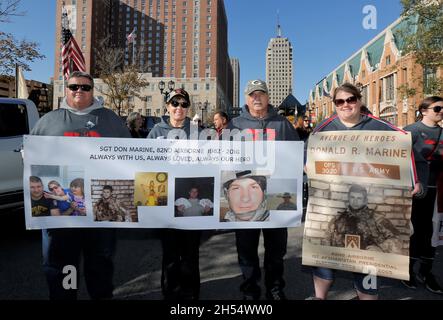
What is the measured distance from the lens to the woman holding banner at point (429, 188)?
360cm

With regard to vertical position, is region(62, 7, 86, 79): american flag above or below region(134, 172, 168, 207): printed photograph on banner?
above

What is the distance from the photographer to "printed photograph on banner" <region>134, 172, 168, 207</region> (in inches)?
120

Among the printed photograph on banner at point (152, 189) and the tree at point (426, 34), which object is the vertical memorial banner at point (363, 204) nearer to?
the printed photograph on banner at point (152, 189)

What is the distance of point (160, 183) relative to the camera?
306 cm

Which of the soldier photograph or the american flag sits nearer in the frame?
the soldier photograph

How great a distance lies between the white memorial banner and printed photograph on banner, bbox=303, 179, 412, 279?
0.27 meters

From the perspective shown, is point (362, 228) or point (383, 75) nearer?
point (362, 228)

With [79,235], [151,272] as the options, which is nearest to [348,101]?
[79,235]

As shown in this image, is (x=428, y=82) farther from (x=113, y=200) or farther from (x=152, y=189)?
(x=113, y=200)

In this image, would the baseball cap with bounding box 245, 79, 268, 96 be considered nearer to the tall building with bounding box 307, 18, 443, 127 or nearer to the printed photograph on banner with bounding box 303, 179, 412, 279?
the printed photograph on banner with bounding box 303, 179, 412, 279

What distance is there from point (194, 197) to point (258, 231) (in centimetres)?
74

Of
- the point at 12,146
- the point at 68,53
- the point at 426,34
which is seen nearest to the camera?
the point at 12,146

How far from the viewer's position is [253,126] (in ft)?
10.4

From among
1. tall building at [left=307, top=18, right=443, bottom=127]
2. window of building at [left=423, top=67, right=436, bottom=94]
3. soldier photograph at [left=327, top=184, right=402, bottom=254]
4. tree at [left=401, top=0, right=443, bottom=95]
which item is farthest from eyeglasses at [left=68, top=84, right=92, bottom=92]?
tall building at [left=307, top=18, right=443, bottom=127]
